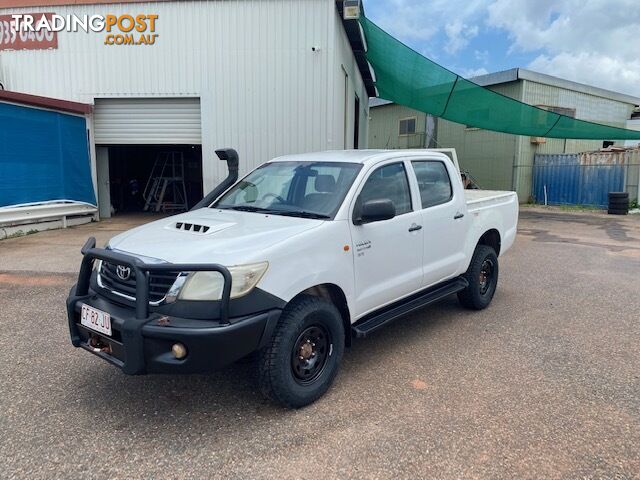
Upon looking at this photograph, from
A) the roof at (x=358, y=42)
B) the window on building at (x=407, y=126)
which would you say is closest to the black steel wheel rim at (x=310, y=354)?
the roof at (x=358, y=42)

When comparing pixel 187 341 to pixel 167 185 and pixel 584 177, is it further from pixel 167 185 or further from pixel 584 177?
pixel 584 177

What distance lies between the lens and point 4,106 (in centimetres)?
1027

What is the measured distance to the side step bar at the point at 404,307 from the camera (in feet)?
12.7

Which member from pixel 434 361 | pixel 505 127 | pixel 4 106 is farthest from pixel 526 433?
pixel 505 127

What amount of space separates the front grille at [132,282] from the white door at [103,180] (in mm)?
11132

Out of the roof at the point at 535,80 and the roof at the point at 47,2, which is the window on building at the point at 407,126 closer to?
the roof at the point at 535,80

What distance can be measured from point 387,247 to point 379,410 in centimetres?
131

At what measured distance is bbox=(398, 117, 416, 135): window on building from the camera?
23.9 m

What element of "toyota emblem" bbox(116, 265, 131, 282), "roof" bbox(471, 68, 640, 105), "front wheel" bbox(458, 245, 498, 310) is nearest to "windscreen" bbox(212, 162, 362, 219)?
"toyota emblem" bbox(116, 265, 131, 282)

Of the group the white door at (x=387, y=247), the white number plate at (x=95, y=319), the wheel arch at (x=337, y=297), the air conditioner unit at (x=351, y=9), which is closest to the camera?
the white number plate at (x=95, y=319)

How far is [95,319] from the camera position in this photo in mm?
3189

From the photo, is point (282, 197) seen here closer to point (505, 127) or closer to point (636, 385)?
point (636, 385)

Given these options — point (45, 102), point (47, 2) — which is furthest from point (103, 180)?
point (47, 2)

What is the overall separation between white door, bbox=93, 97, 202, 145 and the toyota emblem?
10.0 meters
